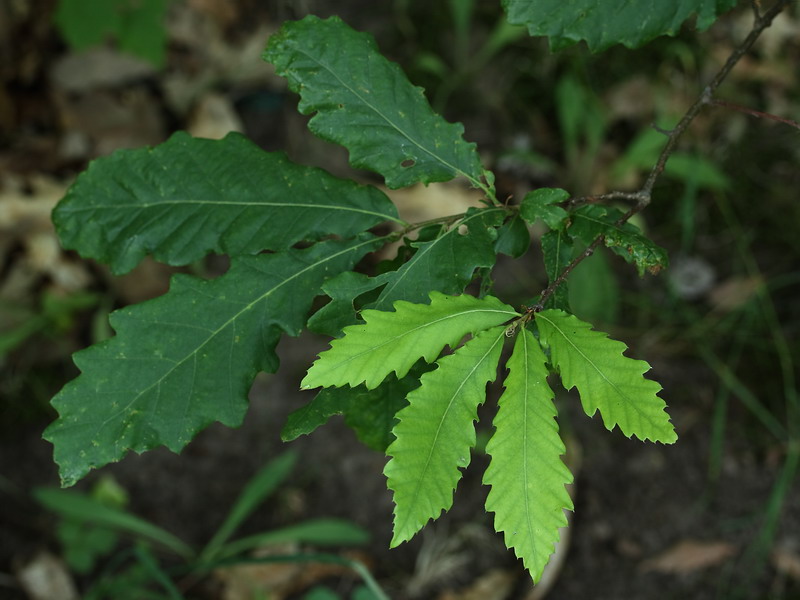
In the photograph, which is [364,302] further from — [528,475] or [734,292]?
[734,292]

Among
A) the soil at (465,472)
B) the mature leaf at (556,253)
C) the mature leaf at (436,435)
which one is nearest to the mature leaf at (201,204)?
the mature leaf at (556,253)

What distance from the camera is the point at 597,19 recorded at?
43.1 inches

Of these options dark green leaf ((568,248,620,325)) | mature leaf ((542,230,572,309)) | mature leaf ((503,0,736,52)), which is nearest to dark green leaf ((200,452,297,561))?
dark green leaf ((568,248,620,325))

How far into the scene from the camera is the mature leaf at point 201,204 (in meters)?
1.22

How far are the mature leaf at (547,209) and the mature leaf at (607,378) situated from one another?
0.18 meters

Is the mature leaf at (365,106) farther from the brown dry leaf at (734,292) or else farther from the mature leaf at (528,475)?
the brown dry leaf at (734,292)

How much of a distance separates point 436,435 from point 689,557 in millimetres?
1800

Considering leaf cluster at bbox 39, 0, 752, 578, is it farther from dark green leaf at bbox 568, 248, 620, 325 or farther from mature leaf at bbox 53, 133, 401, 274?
dark green leaf at bbox 568, 248, 620, 325

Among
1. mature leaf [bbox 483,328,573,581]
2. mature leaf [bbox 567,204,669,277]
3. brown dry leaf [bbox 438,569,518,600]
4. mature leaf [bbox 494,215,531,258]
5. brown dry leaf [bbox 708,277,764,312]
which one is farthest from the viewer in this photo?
brown dry leaf [bbox 708,277,764,312]

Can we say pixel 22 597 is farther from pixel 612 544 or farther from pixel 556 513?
pixel 556 513

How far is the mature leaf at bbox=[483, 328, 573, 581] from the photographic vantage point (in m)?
0.88

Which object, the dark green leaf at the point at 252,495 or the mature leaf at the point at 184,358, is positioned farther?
the dark green leaf at the point at 252,495

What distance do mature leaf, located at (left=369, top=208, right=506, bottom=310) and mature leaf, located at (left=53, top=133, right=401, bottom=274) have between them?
0.49 ft

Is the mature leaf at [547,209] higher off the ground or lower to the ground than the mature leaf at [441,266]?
higher
